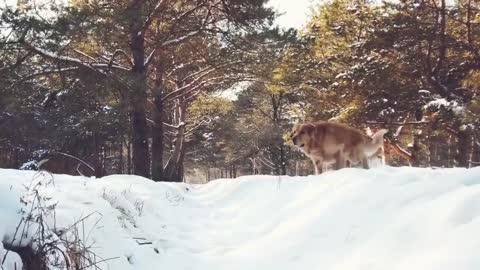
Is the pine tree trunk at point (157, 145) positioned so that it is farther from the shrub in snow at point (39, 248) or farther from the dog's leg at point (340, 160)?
the shrub in snow at point (39, 248)

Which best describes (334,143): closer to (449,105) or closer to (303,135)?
(303,135)

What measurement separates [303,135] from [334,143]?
2.02ft

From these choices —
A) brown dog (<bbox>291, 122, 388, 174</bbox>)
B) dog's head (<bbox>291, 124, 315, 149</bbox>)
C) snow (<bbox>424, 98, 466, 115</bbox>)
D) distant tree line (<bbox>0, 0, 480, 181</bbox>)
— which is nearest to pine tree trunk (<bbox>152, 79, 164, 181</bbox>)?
distant tree line (<bbox>0, 0, 480, 181</bbox>)

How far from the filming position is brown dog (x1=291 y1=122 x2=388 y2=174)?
28.9 ft

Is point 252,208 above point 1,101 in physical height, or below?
below

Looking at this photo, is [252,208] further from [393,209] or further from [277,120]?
[277,120]

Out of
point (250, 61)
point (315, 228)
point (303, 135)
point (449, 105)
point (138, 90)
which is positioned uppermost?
point (250, 61)

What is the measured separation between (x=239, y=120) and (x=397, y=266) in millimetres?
30915

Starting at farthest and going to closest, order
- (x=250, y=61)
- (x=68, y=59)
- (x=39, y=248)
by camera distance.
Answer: (x=250, y=61), (x=68, y=59), (x=39, y=248)

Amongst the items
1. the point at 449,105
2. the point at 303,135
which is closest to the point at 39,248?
the point at 303,135

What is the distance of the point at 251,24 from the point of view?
48.7ft

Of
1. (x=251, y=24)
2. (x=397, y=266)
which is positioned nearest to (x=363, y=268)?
(x=397, y=266)

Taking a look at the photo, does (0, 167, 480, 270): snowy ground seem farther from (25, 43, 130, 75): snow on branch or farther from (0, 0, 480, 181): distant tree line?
(25, 43, 130, 75): snow on branch

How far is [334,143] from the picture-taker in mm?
8789
